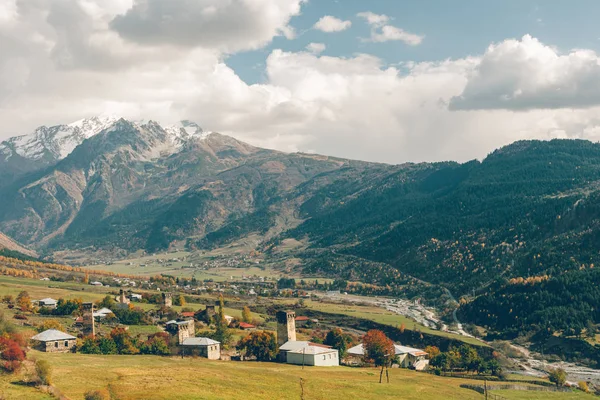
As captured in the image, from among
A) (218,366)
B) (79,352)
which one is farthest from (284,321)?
(79,352)

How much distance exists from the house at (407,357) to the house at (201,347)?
107ft

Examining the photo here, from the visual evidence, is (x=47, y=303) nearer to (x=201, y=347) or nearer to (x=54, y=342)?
(x=54, y=342)

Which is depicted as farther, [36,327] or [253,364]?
[36,327]

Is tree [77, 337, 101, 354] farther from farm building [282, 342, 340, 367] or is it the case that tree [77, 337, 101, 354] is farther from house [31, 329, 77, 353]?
farm building [282, 342, 340, 367]

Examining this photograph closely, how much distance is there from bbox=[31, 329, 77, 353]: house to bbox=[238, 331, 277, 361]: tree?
96.4 feet

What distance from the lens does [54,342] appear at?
105750 mm

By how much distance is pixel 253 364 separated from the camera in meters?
106

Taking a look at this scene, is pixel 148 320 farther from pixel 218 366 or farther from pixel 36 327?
pixel 218 366

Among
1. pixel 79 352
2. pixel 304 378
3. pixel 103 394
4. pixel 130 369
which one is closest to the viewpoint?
pixel 103 394

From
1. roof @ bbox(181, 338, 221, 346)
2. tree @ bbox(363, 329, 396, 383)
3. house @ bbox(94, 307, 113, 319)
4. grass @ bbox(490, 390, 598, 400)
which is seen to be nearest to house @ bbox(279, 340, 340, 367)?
tree @ bbox(363, 329, 396, 383)

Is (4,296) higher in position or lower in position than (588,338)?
higher

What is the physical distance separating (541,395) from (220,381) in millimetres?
61306

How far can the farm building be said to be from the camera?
111 metres

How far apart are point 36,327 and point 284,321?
47037mm
